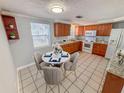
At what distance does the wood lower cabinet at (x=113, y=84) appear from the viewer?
3.57ft

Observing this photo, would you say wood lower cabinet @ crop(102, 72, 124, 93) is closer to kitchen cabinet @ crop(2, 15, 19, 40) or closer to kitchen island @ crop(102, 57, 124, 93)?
kitchen island @ crop(102, 57, 124, 93)

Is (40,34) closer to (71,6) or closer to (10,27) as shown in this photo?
(10,27)

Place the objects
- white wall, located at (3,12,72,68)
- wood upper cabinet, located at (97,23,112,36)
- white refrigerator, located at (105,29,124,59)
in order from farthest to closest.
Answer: wood upper cabinet, located at (97,23,112,36) < white refrigerator, located at (105,29,124,59) < white wall, located at (3,12,72,68)

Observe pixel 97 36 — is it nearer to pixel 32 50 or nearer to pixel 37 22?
pixel 37 22

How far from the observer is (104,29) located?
4.07m

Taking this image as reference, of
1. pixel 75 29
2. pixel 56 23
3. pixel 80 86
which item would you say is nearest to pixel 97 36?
pixel 75 29

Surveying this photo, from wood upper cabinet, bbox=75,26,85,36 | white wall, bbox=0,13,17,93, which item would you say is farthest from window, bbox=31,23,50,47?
wood upper cabinet, bbox=75,26,85,36

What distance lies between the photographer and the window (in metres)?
3.19

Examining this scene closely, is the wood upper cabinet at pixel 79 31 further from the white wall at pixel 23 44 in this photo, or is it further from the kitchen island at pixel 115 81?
the kitchen island at pixel 115 81

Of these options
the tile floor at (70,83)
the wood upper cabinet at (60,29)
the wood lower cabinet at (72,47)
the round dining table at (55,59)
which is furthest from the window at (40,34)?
the tile floor at (70,83)

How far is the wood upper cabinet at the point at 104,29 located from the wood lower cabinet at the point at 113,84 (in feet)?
12.0

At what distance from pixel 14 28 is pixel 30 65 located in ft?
5.73

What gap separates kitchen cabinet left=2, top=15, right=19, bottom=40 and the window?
815 mm

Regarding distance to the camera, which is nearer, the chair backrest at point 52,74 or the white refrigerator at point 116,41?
the chair backrest at point 52,74
